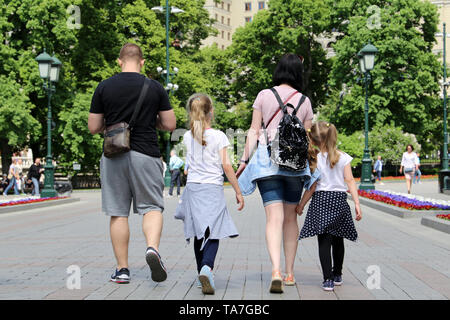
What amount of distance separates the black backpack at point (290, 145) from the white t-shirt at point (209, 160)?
0.50 metres

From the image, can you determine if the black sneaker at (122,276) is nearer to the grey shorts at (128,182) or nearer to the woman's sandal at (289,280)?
the grey shorts at (128,182)

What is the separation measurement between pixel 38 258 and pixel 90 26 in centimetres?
3422

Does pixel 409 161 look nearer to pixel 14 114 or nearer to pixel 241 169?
pixel 14 114

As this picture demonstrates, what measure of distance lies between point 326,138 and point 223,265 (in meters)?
2.24

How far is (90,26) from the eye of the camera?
1613 inches

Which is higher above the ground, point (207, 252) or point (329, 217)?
point (329, 217)

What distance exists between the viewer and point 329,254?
6.16 metres

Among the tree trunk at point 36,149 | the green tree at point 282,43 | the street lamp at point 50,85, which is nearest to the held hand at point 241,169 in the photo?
the street lamp at point 50,85

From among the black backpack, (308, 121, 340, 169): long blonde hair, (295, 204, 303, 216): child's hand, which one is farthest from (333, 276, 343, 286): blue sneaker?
the black backpack

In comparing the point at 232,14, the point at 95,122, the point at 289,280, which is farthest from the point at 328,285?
the point at 232,14

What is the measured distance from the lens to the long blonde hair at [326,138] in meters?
6.37

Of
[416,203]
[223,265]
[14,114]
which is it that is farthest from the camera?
[14,114]

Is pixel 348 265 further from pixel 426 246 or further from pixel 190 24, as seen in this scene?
pixel 190 24

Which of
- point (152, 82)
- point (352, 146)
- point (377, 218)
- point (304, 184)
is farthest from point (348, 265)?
point (352, 146)
